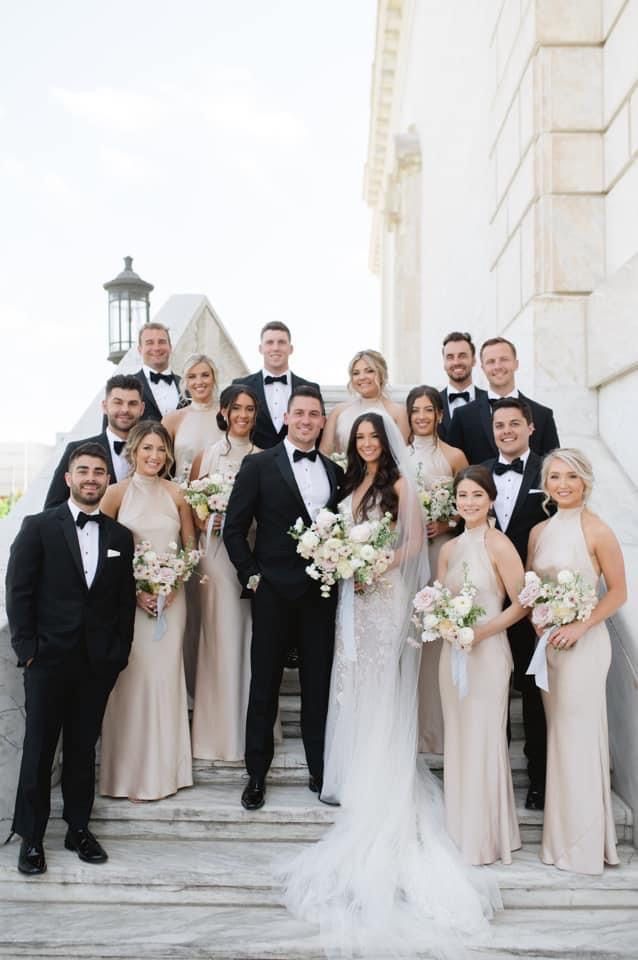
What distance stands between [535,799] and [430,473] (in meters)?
1.99

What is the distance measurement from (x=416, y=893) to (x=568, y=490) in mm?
2140

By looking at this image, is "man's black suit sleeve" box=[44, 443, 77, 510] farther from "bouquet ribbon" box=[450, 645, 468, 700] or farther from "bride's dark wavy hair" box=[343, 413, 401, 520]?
"bouquet ribbon" box=[450, 645, 468, 700]

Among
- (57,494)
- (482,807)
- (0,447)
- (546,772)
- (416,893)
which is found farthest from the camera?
(0,447)

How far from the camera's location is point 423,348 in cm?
1862

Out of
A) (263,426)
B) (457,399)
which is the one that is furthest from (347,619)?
(457,399)

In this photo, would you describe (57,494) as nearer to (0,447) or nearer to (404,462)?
(404,462)

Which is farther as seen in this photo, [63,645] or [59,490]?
[59,490]

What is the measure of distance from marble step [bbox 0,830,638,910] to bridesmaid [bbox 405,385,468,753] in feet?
3.36

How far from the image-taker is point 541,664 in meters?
4.69

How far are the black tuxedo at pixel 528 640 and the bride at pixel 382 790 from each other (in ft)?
1.85

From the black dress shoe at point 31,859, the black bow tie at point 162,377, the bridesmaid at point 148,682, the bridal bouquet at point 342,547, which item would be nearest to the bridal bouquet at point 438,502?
the bridal bouquet at point 342,547

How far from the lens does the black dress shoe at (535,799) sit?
4969 millimetres

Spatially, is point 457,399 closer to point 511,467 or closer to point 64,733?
point 511,467

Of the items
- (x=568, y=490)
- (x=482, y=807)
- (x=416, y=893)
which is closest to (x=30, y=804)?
(x=416, y=893)
